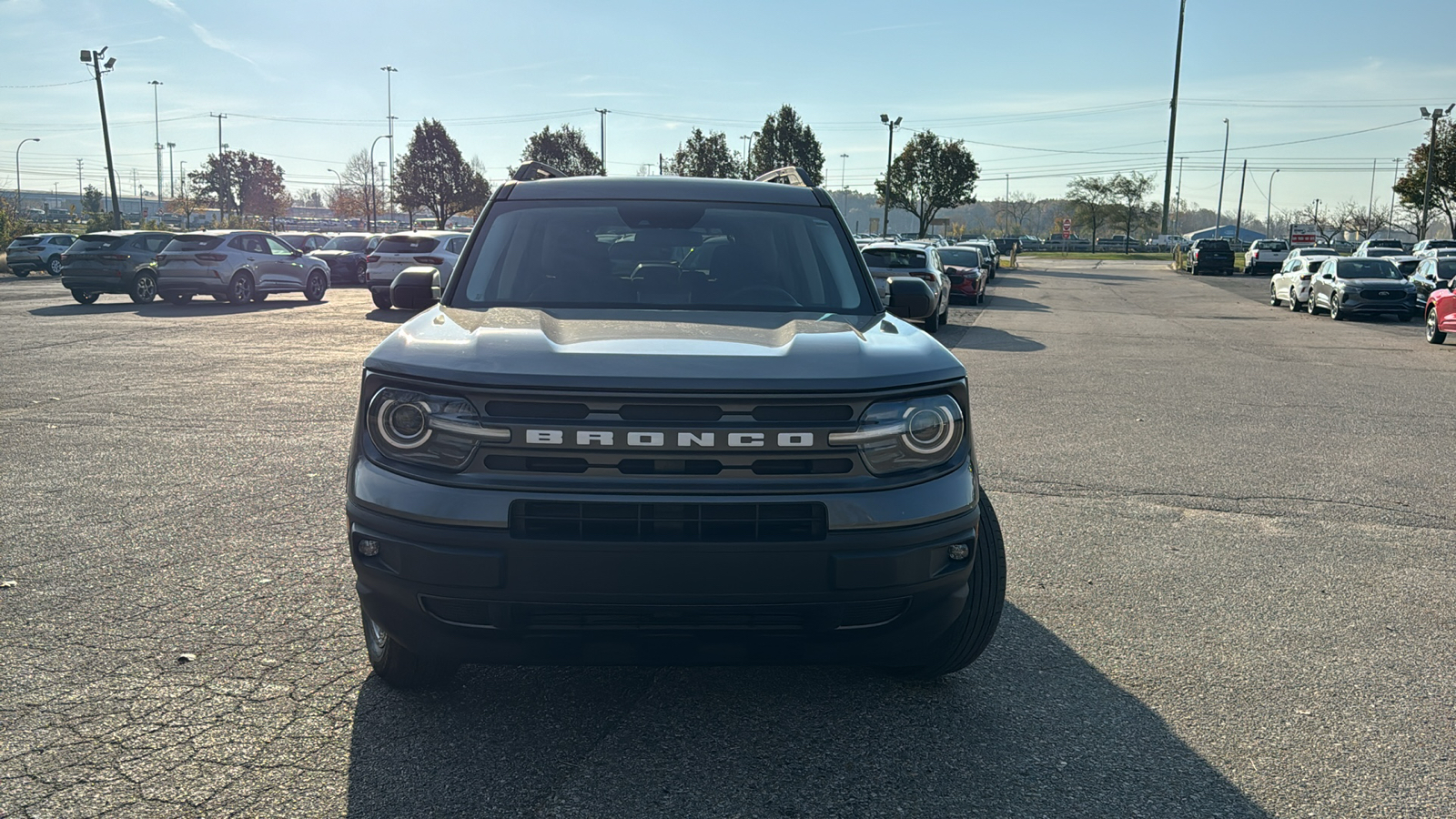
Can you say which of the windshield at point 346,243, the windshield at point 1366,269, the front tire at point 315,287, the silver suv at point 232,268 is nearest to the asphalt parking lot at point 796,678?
the silver suv at point 232,268

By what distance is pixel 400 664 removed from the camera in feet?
Answer: 11.1

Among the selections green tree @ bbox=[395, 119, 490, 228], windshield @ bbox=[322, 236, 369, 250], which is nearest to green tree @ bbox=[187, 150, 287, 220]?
green tree @ bbox=[395, 119, 490, 228]

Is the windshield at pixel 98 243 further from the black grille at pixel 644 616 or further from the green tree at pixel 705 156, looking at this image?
the green tree at pixel 705 156

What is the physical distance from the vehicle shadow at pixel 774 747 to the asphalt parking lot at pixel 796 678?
1 cm

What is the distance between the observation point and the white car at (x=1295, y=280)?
27562 millimetres

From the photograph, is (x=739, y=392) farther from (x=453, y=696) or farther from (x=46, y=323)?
(x=46, y=323)

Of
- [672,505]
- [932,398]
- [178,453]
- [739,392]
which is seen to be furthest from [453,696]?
[178,453]

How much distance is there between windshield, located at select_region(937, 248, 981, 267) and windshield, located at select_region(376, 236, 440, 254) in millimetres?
12255

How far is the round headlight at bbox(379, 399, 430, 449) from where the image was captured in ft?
9.43

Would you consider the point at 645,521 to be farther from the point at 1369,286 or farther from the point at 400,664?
the point at 1369,286

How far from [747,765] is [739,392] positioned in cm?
111

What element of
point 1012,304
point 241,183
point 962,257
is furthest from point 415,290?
point 241,183

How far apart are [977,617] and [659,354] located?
4.60 feet

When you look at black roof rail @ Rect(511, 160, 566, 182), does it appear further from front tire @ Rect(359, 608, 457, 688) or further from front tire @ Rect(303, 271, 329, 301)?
front tire @ Rect(303, 271, 329, 301)
